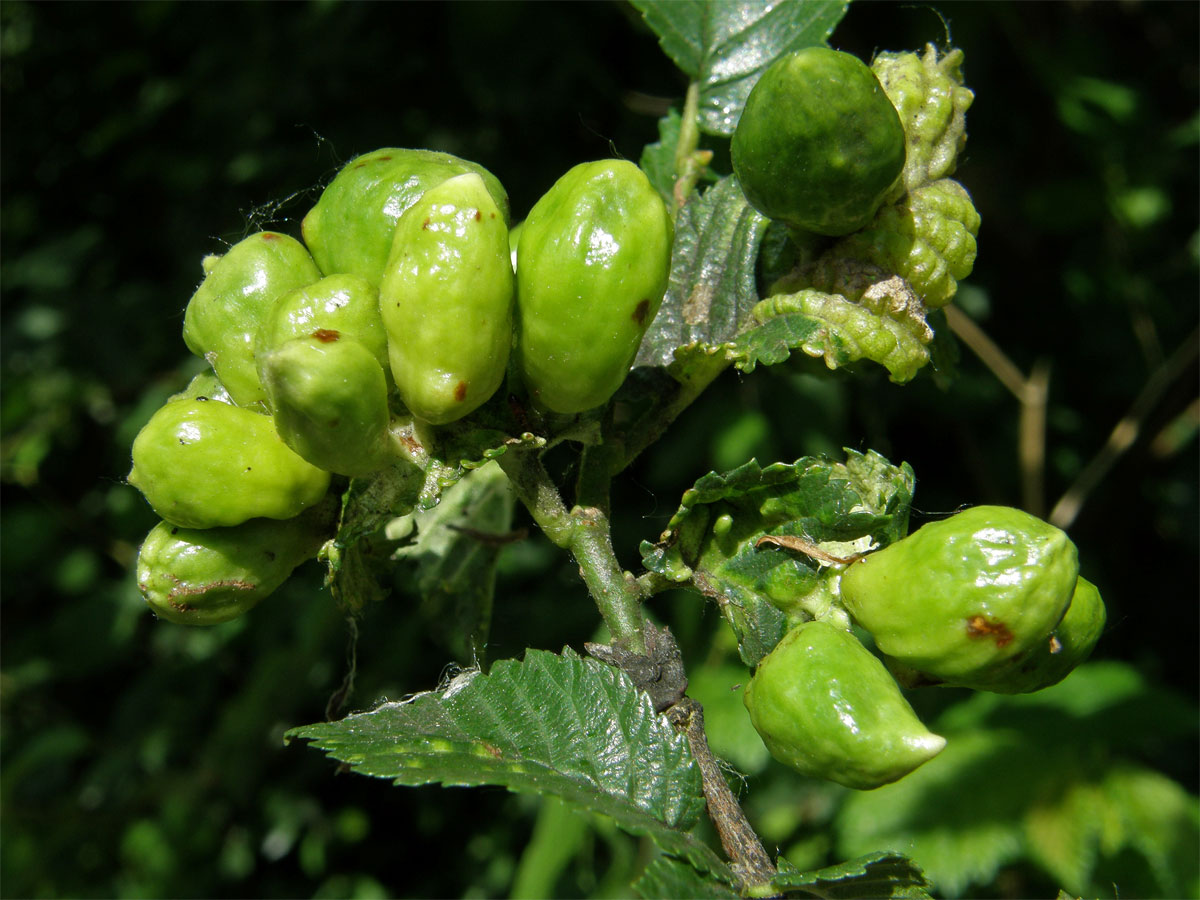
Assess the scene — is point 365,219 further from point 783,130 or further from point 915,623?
point 915,623

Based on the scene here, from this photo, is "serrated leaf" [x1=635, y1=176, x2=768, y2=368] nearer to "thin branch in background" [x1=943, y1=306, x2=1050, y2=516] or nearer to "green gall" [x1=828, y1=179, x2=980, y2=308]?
"green gall" [x1=828, y1=179, x2=980, y2=308]

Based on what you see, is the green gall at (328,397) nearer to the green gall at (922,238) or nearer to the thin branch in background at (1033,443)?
the green gall at (922,238)

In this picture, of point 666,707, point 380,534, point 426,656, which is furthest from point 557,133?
point 666,707

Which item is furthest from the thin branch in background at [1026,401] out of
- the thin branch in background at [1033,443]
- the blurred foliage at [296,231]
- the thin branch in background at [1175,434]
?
the thin branch in background at [1175,434]

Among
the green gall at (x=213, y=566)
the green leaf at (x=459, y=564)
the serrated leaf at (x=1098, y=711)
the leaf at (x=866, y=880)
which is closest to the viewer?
the leaf at (x=866, y=880)

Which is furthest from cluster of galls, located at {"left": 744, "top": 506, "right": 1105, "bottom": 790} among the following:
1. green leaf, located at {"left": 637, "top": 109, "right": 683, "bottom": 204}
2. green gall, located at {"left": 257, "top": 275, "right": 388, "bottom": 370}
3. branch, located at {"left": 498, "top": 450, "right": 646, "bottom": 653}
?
green leaf, located at {"left": 637, "top": 109, "right": 683, "bottom": 204}

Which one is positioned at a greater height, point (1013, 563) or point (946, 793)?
point (1013, 563)

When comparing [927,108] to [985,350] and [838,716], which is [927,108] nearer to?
[838,716]

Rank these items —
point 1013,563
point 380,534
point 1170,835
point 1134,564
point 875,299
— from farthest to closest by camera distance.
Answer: point 1134,564
point 1170,835
point 380,534
point 875,299
point 1013,563
